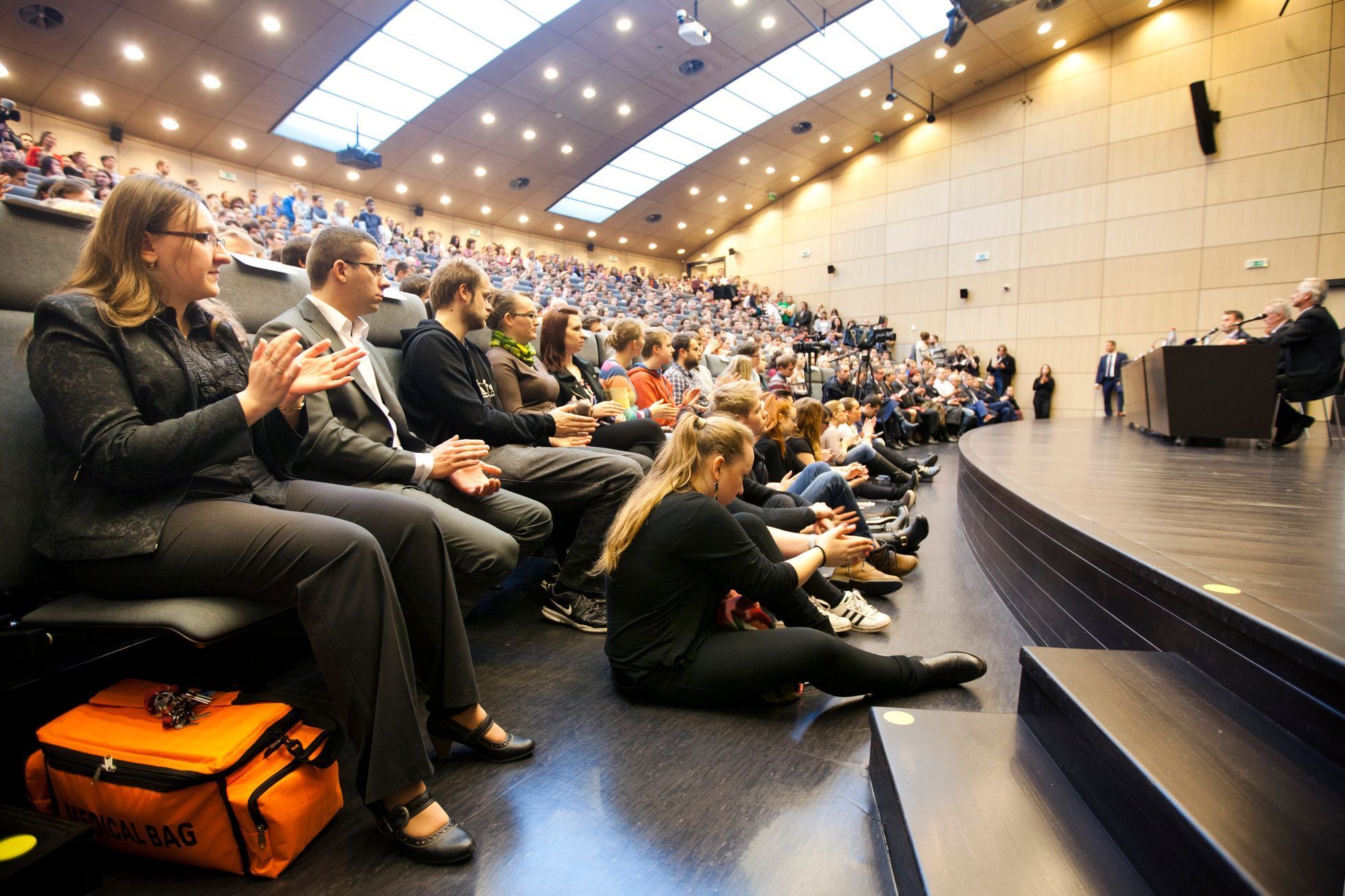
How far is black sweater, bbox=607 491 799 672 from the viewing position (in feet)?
4.62

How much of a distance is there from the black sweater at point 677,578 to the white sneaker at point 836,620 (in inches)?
23.2

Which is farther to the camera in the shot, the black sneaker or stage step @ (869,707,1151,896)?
the black sneaker

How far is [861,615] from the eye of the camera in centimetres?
203

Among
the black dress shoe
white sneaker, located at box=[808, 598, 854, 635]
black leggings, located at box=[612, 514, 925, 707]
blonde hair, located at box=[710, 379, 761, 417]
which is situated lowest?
white sneaker, located at box=[808, 598, 854, 635]

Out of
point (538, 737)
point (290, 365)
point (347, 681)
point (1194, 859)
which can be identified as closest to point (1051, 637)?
point (1194, 859)

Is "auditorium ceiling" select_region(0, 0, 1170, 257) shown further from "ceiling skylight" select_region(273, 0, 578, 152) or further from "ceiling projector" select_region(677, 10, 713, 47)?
"ceiling projector" select_region(677, 10, 713, 47)

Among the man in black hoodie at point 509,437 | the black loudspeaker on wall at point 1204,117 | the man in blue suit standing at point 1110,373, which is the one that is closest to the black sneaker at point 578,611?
the man in black hoodie at point 509,437

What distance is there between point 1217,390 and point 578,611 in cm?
417

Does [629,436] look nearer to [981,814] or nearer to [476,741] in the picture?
[476,741]

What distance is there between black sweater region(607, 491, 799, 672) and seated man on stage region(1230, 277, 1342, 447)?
4.55 meters

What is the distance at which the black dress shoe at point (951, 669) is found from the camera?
1.54 meters

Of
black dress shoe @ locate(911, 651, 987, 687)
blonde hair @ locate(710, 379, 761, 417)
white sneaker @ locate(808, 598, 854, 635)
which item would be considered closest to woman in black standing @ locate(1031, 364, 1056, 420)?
blonde hair @ locate(710, 379, 761, 417)

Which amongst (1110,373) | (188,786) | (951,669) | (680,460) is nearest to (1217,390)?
(951,669)

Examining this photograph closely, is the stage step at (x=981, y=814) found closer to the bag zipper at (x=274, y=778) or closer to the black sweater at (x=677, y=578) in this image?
the black sweater at (x=677, y=578)
